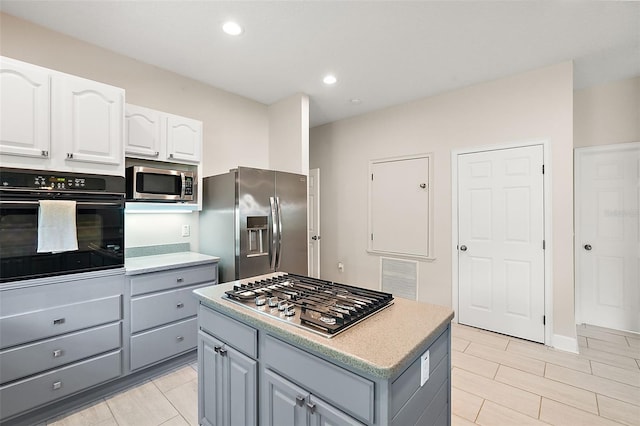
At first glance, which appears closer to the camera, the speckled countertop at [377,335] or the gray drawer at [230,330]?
the speckled countertop at [377,335]

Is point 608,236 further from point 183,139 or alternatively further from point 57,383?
point 57,383

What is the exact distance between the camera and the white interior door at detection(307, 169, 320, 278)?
183 inches

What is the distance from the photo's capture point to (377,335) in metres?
1.12

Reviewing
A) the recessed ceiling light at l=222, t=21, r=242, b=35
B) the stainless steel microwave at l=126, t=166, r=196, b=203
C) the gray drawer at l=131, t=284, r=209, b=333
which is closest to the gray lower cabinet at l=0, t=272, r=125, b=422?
the gray drawer at l=131, t=284, r=209, b=333

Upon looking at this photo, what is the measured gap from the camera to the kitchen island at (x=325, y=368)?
95cm

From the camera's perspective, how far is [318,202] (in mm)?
4742

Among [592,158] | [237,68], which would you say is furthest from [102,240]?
[592,158]

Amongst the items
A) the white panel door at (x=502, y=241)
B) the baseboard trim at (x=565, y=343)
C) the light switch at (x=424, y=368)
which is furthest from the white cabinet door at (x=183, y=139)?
the baseboard trim at (x=565, y=343)

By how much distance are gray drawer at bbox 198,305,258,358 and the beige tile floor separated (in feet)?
2.72

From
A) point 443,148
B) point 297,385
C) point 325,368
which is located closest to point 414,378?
point 325,368

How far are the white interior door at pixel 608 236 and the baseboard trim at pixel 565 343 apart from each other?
95 cm

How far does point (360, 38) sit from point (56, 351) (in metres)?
3.25

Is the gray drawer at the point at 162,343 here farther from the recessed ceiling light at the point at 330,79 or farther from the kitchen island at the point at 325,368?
the recessed ceiling light at the point at 330,79

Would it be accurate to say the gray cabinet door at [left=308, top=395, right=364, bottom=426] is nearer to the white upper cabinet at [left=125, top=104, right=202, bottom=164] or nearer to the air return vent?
the white upper cabinet at [left=125, top=104, right=202, bottom=164]
